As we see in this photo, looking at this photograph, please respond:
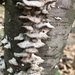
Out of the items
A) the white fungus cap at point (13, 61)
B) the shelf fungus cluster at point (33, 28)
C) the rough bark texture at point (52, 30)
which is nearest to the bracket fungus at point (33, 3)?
the shelf fungus cluster at point (33, 28)

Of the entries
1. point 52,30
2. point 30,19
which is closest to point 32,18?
point 30,19

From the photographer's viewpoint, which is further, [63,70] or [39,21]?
[63,70]

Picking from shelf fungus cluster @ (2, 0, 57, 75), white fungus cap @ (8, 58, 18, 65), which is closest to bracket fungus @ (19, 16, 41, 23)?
shelf fungus cluster @ (2, 0, 57, 75)

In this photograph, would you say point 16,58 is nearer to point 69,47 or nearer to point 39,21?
point 39,21

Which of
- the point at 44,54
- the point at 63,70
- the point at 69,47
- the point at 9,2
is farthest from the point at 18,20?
the point at 69,47

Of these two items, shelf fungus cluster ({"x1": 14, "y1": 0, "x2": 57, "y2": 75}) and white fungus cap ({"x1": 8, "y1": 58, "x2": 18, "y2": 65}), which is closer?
shelf fungus cluster ({"x1": 14, "y1": 0, "x2": 57, "y2": 75})

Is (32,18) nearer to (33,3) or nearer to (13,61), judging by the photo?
(33,3)

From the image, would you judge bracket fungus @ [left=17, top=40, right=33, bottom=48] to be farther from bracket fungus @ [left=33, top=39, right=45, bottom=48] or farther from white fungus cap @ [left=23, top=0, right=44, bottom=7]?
white fungus cap @ [left=23, top=0, right=44, bottom=7]
